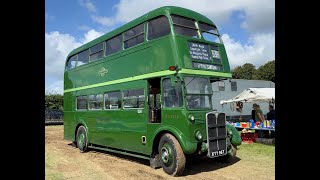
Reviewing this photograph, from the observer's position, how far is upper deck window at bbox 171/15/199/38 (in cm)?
905

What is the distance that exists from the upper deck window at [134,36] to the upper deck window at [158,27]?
0.44 meters

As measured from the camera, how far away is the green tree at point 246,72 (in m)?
57.3

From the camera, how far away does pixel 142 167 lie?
380 inches

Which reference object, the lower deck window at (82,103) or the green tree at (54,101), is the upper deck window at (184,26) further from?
the green tree at (54,101)

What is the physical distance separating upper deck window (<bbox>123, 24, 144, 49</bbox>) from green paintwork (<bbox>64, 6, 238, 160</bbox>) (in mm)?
183

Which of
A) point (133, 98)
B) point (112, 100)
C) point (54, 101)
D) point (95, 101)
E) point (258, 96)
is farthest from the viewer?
point (54, 101)

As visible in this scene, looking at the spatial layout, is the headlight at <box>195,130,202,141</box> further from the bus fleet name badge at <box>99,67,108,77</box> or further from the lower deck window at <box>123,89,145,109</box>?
the bus fleet name badge at <box>99,67,108,77</box>

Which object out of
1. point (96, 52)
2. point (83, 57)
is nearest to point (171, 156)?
point (96, 52)

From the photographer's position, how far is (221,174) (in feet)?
27.8

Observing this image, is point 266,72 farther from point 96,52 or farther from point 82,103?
point 96,52

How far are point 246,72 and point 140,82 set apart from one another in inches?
1992

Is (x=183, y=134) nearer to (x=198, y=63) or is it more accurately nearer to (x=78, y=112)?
(x=198, y=63)

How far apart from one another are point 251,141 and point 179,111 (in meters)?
7.20
